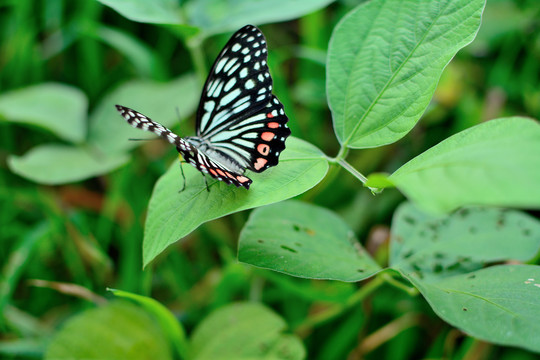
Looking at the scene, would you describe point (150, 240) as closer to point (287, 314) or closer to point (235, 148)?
point (235, 148)

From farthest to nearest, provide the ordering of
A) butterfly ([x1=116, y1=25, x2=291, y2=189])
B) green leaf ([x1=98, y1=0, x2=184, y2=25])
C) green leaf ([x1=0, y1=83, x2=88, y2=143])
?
1. green leaf ([x1=0, y1=83, x2=88, y2=143])
2. green leaf ([x1=98, y1=0, x2=184, y2=25])
3. butterfly ([x1=116, y1=25, x2=291, y2=189])

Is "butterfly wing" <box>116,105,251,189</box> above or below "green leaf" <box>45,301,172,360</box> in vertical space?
above

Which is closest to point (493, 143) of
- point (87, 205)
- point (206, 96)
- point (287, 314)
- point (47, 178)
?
point (206, 96)

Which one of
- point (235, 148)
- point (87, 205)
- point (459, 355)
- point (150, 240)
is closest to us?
point (150, 240)

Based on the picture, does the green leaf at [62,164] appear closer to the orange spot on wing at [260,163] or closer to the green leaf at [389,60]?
the orange spot on wing at [260,163]

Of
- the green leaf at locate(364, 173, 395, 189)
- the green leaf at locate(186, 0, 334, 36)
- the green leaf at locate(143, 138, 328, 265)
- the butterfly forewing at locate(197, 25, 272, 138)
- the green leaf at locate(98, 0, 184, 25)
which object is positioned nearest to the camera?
the green leaf at locate(364, 173, 395, 189)

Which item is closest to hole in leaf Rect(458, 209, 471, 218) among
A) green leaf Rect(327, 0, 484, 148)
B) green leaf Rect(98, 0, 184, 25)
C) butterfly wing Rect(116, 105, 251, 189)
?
green leaf Rect(327, 0, 484, 148)

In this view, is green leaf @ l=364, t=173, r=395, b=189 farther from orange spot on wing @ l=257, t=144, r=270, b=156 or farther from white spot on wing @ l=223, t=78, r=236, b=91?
white spot on wing @ l=223, t=78, r=236, b=91

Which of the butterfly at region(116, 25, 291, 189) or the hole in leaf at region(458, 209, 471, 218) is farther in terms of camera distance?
the hole in leaf at region(458, 209, 471, 218)
